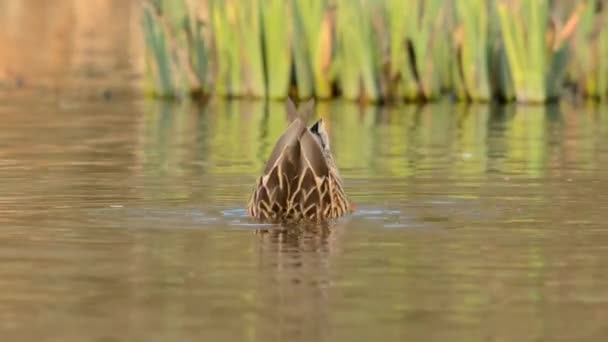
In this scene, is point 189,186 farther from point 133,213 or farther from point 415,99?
point 415,99

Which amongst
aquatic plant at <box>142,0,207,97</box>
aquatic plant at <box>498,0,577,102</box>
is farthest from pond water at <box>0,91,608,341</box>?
aquatic plant at <box>142,0,207,97</box>

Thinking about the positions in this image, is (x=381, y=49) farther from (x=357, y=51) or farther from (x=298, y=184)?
(x=298, y=184)

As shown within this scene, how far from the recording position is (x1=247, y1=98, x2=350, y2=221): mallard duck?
966 centimetres

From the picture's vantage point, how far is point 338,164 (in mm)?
13102

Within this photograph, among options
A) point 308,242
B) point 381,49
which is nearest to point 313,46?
point 381,49

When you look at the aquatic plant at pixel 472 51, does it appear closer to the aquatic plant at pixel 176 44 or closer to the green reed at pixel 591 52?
the green reed at pixel 591 52

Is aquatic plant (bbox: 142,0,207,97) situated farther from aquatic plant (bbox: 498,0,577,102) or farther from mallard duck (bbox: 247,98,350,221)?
mallard duck (bbox: 247,98,350,221)

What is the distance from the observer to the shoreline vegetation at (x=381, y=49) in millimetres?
17984

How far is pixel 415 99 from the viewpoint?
1900 cm

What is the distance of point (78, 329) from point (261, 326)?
64 cm

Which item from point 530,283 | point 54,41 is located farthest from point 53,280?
point 54,41

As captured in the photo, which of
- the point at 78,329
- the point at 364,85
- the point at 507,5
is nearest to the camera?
the point at 78,329

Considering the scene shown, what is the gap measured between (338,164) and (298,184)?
3.37 meters

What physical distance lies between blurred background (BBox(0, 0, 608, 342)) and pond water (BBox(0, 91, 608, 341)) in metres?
0.02
